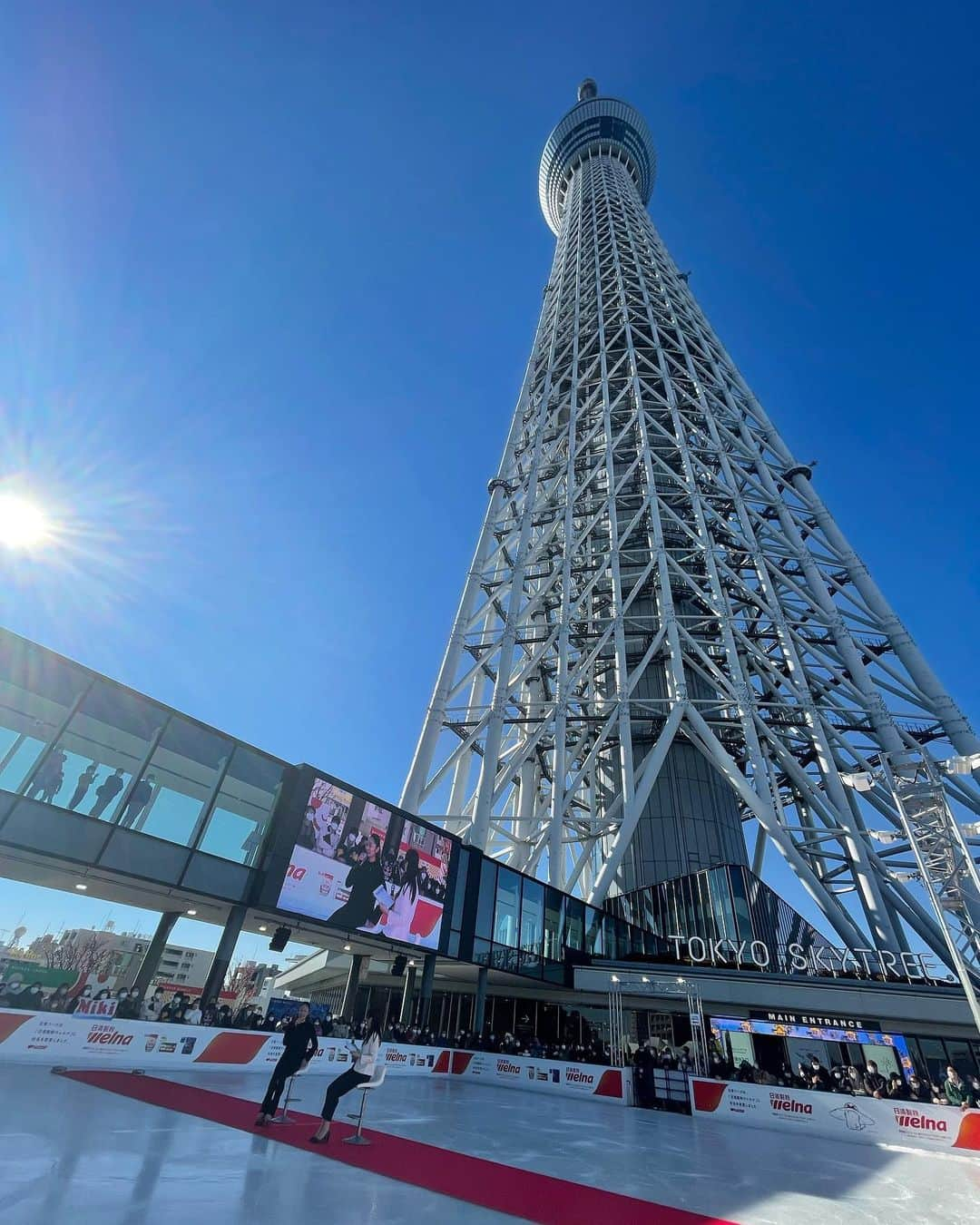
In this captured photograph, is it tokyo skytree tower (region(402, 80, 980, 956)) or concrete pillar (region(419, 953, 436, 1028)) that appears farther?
tokyo skytree tower (region(402, 80, 980, 956))

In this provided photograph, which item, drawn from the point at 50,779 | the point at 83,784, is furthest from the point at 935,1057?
the point at 50,779

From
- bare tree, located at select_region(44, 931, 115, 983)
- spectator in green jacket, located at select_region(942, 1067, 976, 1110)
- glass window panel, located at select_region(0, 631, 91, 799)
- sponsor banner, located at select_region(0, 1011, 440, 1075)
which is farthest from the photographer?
bare tree, located at select_region(44, 931, 115, 983)

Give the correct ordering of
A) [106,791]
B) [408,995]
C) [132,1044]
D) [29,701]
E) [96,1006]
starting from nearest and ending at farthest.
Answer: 1. [132,1044]
2. [96,1006]
3. [29,701]
4. [106,791]
5. [408,995]

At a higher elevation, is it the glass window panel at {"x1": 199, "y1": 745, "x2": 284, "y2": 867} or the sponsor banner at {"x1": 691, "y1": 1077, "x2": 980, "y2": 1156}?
the glass window panel at {"x1": 199, "y1": 745, "x2": 284, "y2": 867}

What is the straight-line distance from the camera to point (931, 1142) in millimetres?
12516

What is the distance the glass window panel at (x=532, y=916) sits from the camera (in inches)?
1001

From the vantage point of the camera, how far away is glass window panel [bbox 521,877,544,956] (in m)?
25.4

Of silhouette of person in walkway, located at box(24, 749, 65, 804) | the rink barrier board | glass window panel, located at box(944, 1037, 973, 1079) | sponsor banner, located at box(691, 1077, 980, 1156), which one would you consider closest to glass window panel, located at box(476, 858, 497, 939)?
the rink barrier board

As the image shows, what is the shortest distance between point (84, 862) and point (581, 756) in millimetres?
31464

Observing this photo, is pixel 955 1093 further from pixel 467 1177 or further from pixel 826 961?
Answer: pixel 467 1177

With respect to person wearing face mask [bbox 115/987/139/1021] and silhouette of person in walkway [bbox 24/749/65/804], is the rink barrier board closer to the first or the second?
person wearing face mask [bbox 115/987/139/1021]

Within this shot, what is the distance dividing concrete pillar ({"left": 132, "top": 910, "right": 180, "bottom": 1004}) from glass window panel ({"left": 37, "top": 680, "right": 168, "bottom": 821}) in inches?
177

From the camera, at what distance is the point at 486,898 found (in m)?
25.1

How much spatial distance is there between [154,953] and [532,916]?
1406 cm
